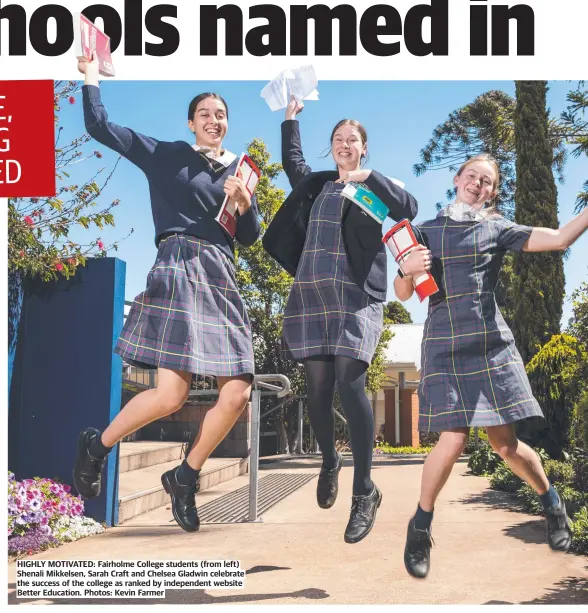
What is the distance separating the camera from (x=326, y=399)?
3.34 meters

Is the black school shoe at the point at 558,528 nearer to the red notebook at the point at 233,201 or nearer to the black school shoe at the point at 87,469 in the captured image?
the red notebook at the point at 233,201

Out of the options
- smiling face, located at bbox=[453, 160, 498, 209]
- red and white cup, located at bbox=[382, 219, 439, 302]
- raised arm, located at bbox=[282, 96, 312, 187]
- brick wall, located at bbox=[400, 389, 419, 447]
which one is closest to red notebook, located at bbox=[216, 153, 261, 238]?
raised arm, located at bbox=[282, 96, 312, 187]

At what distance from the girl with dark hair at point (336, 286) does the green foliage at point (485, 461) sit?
555 centimetres

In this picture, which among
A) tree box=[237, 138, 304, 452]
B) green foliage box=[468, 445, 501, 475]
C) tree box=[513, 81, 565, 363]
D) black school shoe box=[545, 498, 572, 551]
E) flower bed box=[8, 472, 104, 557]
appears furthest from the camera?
green foliage box=[468, 445, 501, 475]

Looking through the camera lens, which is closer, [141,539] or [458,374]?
[458,374]

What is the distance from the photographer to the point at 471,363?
10.6 ft

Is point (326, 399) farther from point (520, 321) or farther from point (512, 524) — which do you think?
point (520, 321)

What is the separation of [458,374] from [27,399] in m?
4.67

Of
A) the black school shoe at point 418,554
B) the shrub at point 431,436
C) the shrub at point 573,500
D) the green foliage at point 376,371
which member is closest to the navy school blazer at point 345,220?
the shrub at point 431,436

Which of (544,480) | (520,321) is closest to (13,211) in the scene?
(544,480)

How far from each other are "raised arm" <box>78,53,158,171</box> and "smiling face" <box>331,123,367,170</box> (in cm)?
87

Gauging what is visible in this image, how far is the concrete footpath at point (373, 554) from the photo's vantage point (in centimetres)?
439

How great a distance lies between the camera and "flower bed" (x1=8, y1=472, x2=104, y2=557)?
602 cm

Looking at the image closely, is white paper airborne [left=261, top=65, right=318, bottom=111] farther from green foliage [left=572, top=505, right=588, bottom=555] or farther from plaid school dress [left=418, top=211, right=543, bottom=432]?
green foliage [left=572, top=505, right=588, bottom=555]
